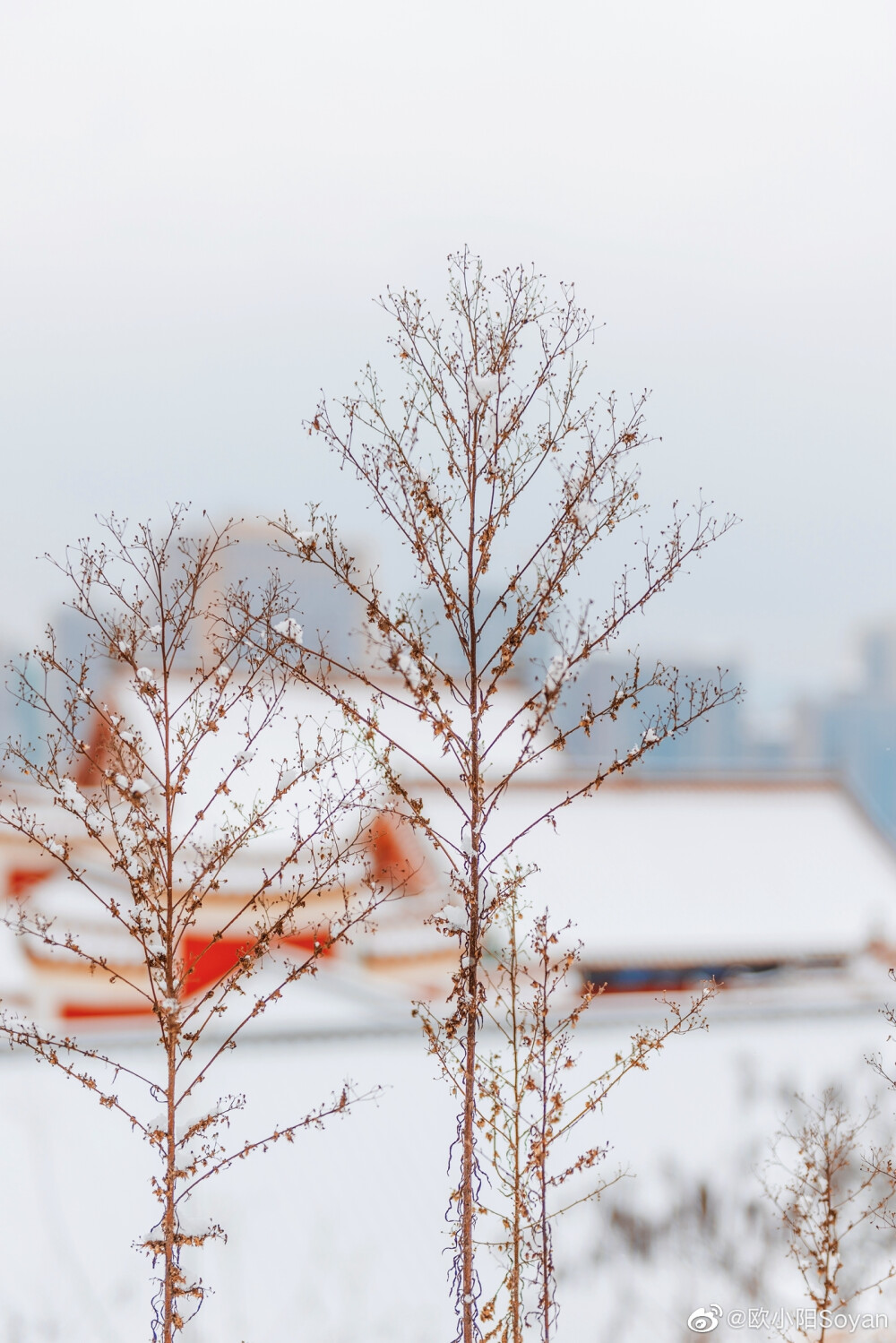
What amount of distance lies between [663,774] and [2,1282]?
13.5 feet

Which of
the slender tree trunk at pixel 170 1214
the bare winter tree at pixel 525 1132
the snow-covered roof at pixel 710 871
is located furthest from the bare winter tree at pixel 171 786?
the snow-covered roof at pixel 710 871

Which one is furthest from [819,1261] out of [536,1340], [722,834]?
[722,834]

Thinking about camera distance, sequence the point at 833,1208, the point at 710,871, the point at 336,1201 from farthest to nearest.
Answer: the point at 710,871
the point at 833,1208
the point at 336,1201

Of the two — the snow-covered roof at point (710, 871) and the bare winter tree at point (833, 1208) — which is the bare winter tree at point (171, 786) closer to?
the bare winter tree at point (833, 1208)

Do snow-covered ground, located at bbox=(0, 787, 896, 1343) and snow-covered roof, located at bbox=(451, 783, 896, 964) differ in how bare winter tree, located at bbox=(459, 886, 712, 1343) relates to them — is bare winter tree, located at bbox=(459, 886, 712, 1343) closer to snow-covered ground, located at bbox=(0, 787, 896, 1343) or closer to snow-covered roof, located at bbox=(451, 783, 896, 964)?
snow-covered ground, located at bbox=(0, 787, 896, 1343)

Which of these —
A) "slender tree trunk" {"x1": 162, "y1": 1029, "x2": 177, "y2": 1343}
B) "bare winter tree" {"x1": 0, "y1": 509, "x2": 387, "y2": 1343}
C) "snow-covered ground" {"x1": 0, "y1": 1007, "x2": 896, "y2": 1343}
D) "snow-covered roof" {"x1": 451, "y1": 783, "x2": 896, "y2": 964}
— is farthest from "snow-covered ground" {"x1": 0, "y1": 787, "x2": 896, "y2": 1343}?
"snow-covered roof" {"x1": 451, "y1": 783, "x2": 896, "y2": 964}

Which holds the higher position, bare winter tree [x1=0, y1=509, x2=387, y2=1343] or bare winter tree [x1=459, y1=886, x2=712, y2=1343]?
bare winter tree [x1=0, y1=509, x2=387, y2=1343]

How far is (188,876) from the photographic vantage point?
8.80 feet

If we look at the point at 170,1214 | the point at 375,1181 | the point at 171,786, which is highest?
the point at 171,786

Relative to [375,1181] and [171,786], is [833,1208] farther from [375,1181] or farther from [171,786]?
[171,786]

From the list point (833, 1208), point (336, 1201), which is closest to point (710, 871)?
point (833, 1208)

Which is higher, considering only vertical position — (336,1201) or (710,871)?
(710,871)

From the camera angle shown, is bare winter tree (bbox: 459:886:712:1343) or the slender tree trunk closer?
the slender tree trunk

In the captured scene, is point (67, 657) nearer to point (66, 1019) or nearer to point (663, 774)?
point (66, 1019)
